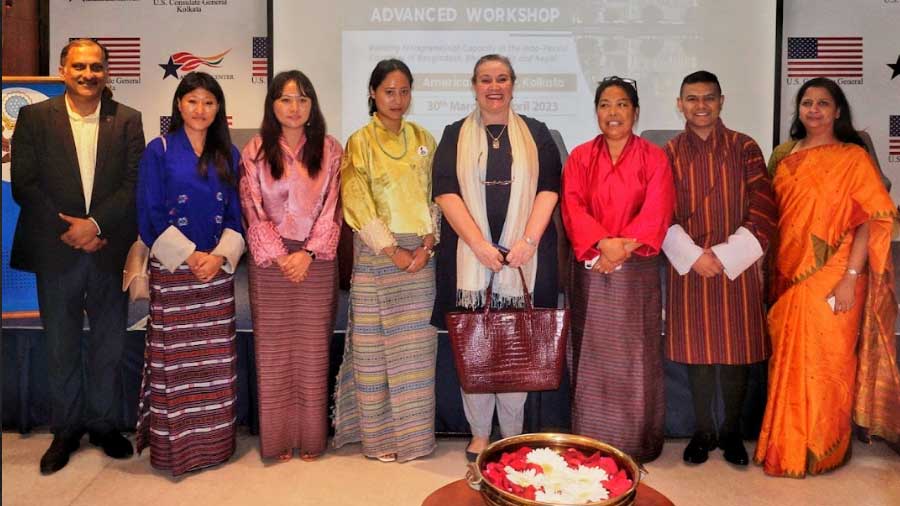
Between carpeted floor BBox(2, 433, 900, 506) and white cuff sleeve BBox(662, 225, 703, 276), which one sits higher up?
white cuff sleeve BBox(662, 225, 703, 276)

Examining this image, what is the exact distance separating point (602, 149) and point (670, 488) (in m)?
1.26

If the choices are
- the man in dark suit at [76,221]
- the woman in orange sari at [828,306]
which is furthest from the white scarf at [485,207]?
the man in dark suit at [76,221]

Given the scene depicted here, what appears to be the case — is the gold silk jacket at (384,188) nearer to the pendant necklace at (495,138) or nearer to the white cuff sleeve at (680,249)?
the pendant necklace at (495,138)

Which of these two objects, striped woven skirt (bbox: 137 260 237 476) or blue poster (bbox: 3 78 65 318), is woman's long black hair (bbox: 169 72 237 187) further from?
blue poster (bbox: 3 78 65 318)

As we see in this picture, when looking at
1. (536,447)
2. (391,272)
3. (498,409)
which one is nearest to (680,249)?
(498,409)

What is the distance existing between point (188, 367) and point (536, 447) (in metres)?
1.57

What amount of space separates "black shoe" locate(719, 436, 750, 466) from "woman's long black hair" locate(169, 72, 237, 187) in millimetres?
2170

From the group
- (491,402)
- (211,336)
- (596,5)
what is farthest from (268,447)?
(596,5)

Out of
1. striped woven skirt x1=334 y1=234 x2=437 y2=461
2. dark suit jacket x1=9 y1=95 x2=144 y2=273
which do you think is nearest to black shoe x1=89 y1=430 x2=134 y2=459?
dark suit jacket x1=9 y1=95 x2=144 y2=273

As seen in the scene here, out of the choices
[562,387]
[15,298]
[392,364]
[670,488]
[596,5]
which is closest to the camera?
[670,488]

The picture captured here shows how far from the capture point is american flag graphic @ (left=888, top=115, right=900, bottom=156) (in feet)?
17.0

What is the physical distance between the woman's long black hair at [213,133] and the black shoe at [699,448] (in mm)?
2051

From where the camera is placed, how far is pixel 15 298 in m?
3.81

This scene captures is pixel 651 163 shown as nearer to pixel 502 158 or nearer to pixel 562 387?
pixel 502 158
